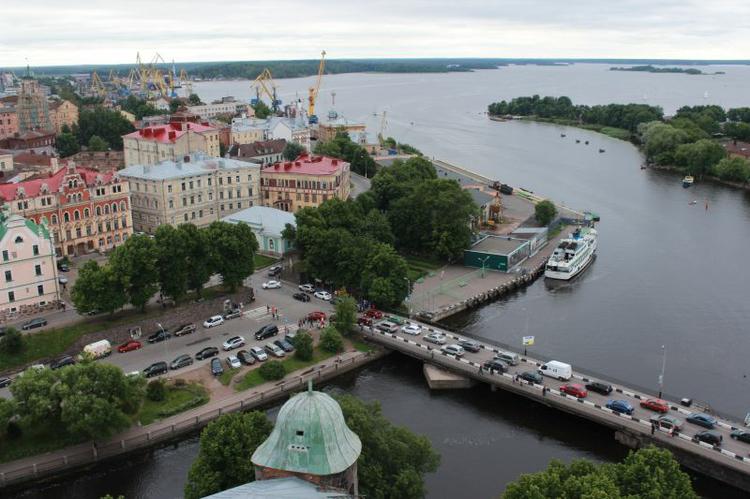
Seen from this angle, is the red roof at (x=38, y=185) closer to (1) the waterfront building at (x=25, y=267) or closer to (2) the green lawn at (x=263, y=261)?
(1) the waterfront building at (x=25, y=267)

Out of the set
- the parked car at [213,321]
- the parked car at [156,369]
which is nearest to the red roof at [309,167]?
the parked car at [213,321]

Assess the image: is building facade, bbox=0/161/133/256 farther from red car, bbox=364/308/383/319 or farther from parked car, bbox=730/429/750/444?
parked car, bbox=730/429/750/444

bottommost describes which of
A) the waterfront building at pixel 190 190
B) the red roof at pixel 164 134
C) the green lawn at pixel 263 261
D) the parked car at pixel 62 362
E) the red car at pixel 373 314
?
the parked car at pixel 62 362

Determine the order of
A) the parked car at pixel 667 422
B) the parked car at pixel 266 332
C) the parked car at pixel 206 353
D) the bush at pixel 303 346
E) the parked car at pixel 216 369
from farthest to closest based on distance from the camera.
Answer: the parked car at pixel 266 332 < the bush at pixel 303 346 < the parked car at pixel 206 353 < the parked car at pixel 216 369 < the parked car at pixel 667 422

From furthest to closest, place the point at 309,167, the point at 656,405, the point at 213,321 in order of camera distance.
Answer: the point at 309,167 < the point at 213,321 < the point at 656,405

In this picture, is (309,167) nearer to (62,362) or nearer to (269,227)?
(269,227)

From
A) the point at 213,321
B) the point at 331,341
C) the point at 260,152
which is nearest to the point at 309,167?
the point at 260,152

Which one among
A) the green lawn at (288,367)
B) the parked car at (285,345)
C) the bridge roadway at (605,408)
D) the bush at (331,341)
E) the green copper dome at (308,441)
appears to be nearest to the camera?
the green copper dome at (308,441)
